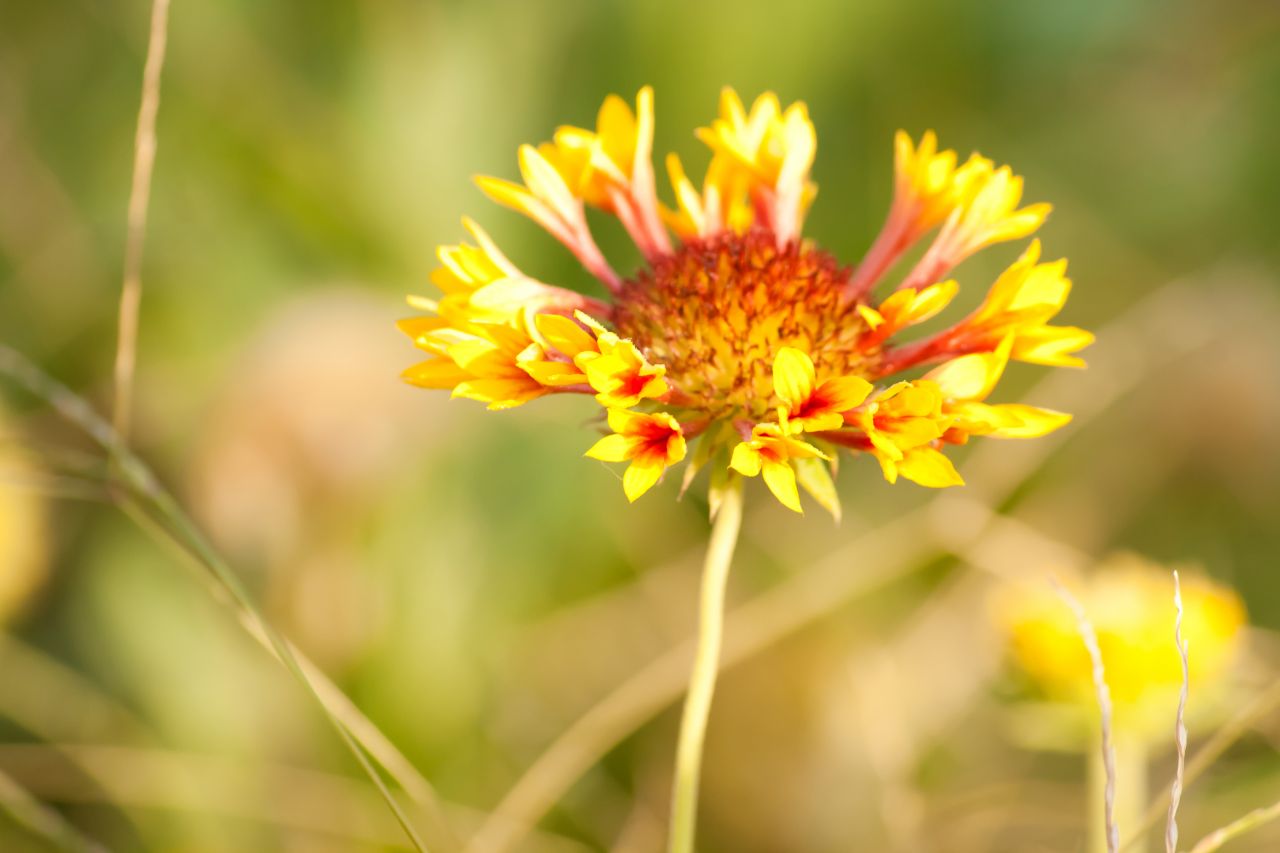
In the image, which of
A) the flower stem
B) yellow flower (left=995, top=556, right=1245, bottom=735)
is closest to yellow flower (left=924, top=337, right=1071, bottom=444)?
the flower stem

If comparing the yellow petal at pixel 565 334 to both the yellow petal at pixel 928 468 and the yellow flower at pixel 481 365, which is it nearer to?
the yellow flower at pixel 481 365

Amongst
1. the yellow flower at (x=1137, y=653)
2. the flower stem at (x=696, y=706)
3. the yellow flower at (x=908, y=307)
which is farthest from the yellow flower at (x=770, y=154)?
the yellow flower at (x=1137, y=653)

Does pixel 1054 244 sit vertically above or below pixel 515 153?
below

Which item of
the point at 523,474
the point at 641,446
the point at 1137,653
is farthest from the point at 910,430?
the point at 523,474

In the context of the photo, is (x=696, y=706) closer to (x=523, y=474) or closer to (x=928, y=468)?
(x=928, y=468)

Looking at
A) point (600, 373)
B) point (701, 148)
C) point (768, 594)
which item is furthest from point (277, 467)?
point (600, 373)

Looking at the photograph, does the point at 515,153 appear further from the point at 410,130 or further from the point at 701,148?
the point at 701,148
